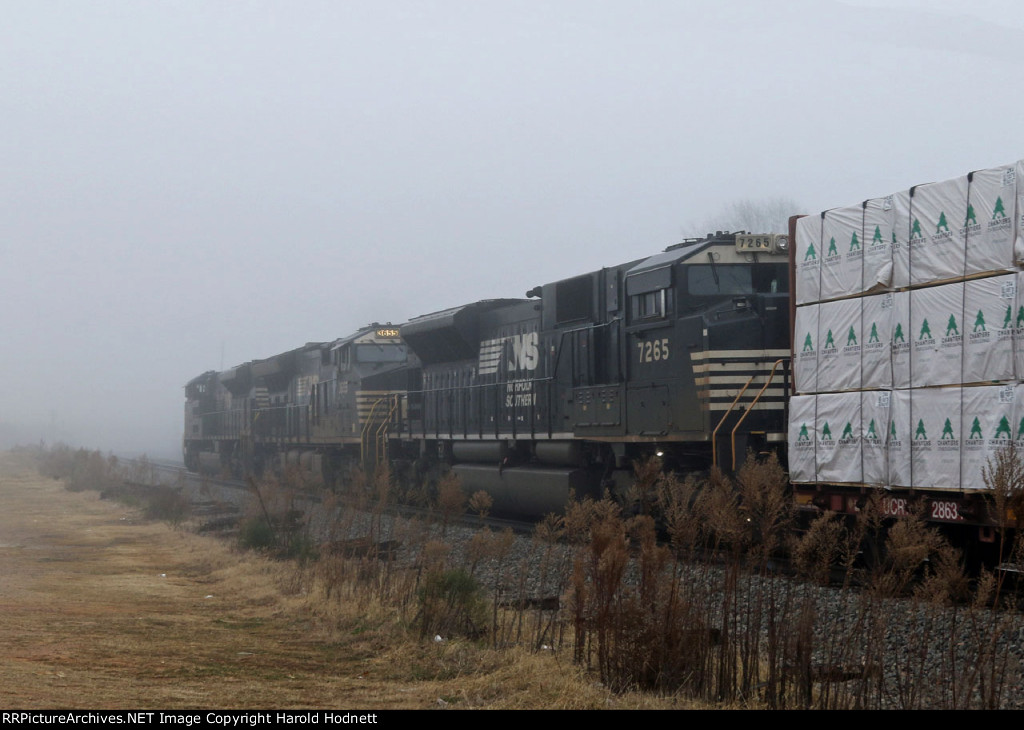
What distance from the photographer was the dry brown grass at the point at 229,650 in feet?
22.3

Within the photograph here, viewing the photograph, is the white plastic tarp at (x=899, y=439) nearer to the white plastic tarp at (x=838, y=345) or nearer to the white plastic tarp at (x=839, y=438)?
the white plastic tarp at (x=839, y=438)

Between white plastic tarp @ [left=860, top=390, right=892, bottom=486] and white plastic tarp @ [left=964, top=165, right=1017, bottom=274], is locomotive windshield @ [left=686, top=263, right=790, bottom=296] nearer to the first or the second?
white plastic tarp @ [left=860, top=390, right=892, bottom=486]

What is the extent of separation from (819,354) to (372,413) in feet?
55.5

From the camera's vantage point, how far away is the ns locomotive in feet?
43.9

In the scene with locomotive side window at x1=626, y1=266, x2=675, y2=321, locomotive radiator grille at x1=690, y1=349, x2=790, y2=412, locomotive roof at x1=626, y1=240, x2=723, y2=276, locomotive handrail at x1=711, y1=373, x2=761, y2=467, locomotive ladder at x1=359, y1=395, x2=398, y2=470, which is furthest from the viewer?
locomotive ladder at x1=359, y1=395, x2=398, y2=470

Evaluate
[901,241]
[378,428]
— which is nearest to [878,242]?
[901,241]

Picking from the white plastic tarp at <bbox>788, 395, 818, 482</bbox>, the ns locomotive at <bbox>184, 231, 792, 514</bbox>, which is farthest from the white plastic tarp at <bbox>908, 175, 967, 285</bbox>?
the ns locomotive at <bbox>184, 231, 792, 514</bbox>

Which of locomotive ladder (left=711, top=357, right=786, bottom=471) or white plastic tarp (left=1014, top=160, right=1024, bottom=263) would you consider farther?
locomotive ladder (left=711, top=357, right=786, bottom=471)

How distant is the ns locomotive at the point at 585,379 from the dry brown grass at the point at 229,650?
5.03 meters

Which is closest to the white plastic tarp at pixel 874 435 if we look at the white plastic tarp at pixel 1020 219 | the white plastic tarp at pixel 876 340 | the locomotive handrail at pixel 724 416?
the white plastic tarp at pixel 876 340

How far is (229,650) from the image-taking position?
8.98m

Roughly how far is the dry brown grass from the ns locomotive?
503 cm

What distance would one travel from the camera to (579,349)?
1714cm
